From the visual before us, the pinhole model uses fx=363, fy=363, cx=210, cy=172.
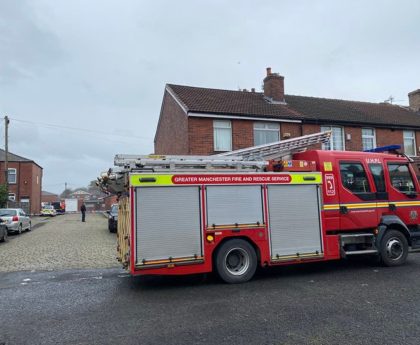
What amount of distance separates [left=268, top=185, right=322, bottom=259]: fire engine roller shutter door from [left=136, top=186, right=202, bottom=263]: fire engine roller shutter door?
5.40 feet

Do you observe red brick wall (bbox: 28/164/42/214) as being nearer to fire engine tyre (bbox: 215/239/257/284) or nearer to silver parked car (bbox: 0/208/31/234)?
silver parked car (bbox: 0/208/31/234)

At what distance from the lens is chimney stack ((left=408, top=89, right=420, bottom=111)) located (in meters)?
28.0

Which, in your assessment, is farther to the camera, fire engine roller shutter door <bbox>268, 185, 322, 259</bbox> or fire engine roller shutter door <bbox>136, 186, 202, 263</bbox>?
fire engine roller shutter door <bbox>268, 185, 322, 259</bbox>

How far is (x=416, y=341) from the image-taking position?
14.1ft

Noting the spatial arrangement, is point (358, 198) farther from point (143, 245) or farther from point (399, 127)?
point (399, 127)

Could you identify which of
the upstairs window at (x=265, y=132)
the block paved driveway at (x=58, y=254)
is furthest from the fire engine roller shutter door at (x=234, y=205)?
the upstairs window at (x=265, y=132)

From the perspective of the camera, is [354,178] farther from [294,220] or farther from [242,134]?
[242,134]

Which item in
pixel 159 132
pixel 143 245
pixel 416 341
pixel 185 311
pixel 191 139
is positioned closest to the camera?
pixel 416 341

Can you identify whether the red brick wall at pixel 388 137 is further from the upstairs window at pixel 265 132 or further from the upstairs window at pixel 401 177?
the upstairs window at pixel 401 177

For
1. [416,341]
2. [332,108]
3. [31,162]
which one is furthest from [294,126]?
[31,162]

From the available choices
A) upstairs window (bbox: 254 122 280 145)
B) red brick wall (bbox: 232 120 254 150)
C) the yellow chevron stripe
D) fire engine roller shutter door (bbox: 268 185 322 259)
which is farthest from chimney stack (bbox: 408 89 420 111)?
fire engine roller shutter door (bbox: 268 185 322 259)

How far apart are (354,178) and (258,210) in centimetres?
272

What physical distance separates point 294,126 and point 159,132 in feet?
36.9

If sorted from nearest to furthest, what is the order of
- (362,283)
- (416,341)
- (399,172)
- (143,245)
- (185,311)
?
(416,341) → (185,311) → (143,245) → (362,283) → (399,172)
